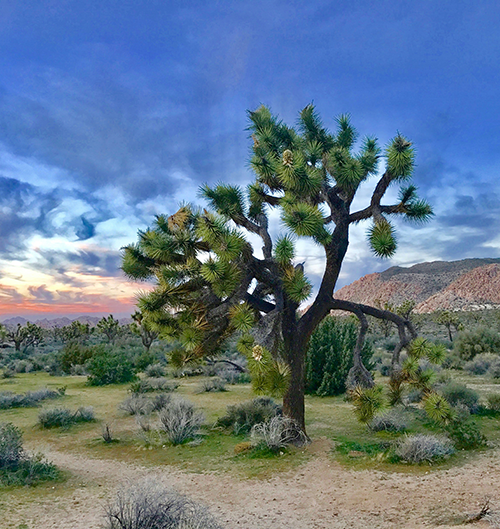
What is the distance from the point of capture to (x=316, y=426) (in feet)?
38.2

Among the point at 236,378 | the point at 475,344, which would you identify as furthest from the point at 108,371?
the point at 475,344

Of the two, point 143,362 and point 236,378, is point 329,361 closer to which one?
point 236,378

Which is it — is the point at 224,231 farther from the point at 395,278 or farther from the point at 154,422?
the point at 395,278

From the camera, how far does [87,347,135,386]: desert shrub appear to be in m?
20.4

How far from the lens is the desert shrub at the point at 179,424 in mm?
10133

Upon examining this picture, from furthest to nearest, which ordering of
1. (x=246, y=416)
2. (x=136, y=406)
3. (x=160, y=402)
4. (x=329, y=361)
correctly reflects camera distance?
(x=329, y=361)
(x=160, y=402)
(x=136, y=406)
(x=246, y=416)

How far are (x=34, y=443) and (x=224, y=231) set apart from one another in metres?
6.90

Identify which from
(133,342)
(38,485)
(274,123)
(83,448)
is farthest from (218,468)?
(133,342)

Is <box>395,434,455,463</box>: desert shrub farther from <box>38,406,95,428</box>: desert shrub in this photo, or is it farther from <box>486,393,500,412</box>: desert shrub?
<box>38,406,95,428</box>: desert shrub

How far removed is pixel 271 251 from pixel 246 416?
4.19 m

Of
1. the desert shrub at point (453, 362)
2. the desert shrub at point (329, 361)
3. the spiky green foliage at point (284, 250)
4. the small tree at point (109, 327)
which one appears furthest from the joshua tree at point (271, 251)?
the small tree at point (109, 327)

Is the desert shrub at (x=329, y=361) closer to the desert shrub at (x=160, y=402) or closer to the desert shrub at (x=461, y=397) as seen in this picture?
the desert shrub at (x=461, y=397)

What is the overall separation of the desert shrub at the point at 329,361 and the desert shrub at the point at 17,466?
10.5 meters

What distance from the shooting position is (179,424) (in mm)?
10320
